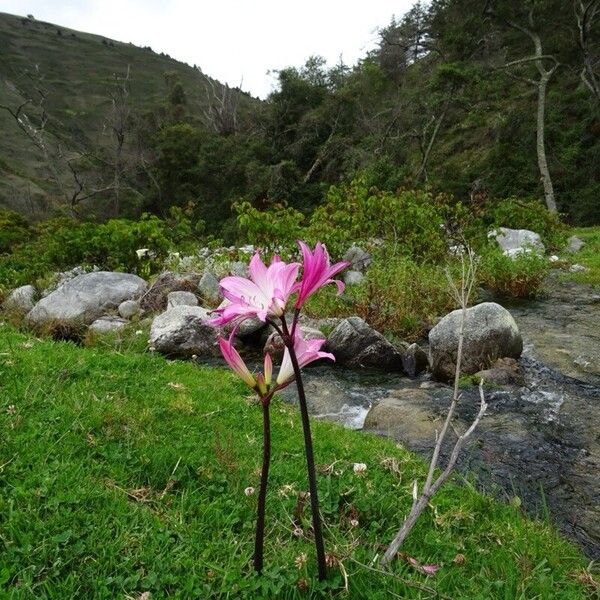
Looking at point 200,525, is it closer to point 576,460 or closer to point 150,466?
point 150,466

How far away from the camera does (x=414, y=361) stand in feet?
21.5

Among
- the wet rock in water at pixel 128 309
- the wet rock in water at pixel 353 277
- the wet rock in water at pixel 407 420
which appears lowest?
the wet rock in water at pixel 128 309

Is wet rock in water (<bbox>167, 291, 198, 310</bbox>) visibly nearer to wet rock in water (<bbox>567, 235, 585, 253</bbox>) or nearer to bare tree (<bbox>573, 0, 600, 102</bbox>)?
wet rock in water (<bbox>567, 235, 585, 253</bbox>)

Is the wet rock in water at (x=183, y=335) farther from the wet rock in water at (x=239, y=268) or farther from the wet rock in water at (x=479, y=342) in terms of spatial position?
the wet rock in water at (x=479, y=342)

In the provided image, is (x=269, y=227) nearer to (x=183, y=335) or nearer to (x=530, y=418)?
(x=183, y=335)

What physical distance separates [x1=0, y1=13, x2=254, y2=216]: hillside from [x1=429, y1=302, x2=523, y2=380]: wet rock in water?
41455 millimetres

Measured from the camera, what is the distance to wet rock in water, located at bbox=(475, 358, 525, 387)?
5.70 m

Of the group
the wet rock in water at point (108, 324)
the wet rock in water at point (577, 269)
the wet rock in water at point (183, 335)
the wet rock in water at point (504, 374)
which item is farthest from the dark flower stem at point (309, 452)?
the wet rock in water at point (577, 269)

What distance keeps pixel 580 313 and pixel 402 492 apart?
277 inches

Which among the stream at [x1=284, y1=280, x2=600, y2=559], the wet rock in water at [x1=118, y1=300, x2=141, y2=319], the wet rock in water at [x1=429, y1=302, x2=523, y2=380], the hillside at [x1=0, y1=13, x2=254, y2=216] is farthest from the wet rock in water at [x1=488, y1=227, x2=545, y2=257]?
the hillside at [x1=0, y1=13, x2=254, y2=216]

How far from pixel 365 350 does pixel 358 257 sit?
13.7 ft

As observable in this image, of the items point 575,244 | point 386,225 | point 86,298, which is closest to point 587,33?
point 575,244

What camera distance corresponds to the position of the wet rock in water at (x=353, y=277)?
9.46 metres

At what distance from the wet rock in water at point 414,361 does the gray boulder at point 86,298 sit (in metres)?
4.90
